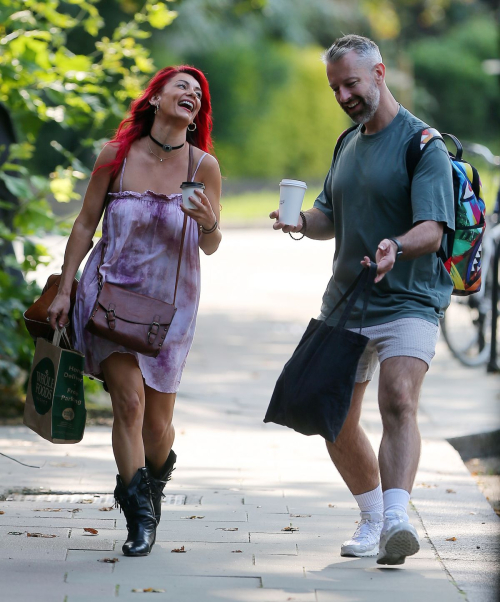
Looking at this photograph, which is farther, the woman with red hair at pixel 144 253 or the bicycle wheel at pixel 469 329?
the bicycle wheel at pixel 469 329

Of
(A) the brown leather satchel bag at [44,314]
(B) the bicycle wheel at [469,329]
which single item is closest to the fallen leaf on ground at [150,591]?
(A) the brown leather satchel bag at [44,314]

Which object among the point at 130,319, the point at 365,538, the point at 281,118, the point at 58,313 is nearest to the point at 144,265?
the point at 130,319

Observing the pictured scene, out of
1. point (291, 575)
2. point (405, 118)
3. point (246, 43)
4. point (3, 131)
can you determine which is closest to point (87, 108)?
point (3, 131)

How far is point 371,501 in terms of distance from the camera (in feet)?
14.7

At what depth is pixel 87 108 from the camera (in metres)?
7.29

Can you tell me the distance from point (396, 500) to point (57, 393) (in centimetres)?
138

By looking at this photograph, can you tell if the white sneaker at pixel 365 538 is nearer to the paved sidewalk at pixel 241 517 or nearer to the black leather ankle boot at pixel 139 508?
the paved sidewalk at pixel 241 517

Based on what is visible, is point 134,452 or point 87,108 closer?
point 134,452

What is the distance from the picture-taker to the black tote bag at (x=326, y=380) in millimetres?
4102

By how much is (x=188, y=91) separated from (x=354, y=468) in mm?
1646

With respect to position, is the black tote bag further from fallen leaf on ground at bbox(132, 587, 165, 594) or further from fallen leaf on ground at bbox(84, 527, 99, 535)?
fallen leaf on ground at bbox(84, 527, 99, 535)

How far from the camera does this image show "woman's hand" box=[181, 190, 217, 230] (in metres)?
4.15

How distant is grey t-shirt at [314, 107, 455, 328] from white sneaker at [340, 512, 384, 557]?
80cm

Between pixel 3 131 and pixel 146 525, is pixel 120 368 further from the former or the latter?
pixel 3 131
